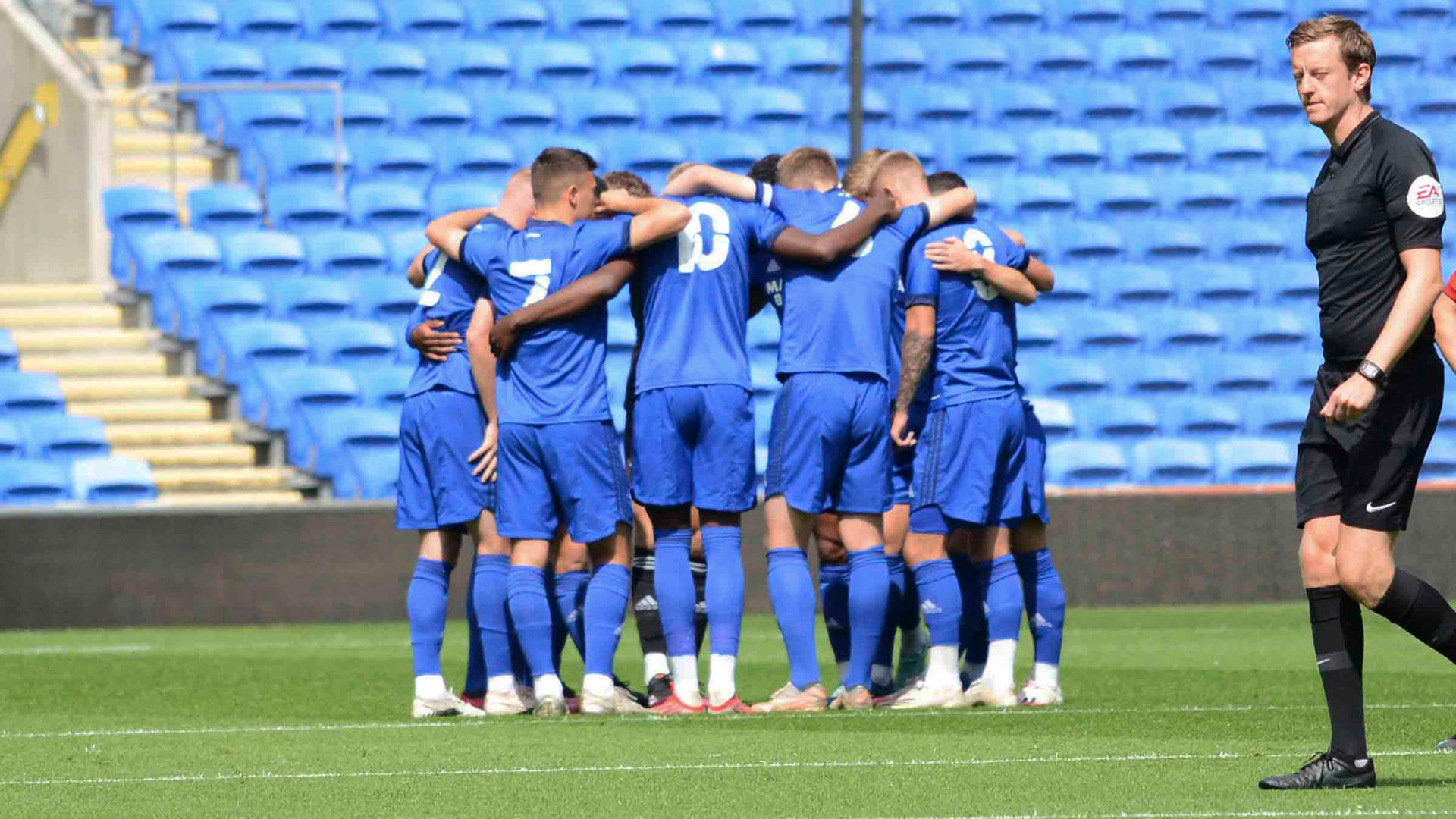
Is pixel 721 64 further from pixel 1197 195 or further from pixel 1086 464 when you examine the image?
pixel 1086 464

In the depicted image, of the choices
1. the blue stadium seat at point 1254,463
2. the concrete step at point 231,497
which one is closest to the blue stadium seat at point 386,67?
the concrete step at point 231,497

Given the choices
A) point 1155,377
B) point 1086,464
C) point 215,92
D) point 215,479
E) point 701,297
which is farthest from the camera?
point 215,92

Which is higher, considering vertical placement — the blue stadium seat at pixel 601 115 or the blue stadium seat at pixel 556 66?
the blue stadium seat at pixel 556 66

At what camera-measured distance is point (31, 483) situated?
1433 cm

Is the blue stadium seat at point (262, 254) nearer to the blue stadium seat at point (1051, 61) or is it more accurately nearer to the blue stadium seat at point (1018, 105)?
the blue stadium seat at point (1018, 105)

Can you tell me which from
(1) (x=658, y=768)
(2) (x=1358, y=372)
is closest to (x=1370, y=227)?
(2) (x=1358, y=372)

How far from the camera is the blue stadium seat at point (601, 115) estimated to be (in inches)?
705

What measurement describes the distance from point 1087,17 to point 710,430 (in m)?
12.8

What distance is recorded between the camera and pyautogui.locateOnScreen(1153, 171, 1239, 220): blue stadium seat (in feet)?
61.0

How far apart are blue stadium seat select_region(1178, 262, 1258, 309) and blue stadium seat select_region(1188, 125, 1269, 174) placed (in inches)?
48.6

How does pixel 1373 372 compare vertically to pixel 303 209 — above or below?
below

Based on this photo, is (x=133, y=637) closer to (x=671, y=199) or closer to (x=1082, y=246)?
(x=671, y=199)

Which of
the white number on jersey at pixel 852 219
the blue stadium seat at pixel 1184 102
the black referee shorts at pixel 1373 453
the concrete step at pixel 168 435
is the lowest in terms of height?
the concrete step at pixel 168 435

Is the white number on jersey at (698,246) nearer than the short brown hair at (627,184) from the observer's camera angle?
Yes
